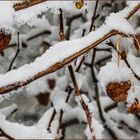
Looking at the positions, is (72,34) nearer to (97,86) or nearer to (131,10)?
(97,86)

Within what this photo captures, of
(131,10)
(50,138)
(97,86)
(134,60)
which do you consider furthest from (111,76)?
(97,86)

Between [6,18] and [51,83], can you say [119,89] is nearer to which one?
[6,18]

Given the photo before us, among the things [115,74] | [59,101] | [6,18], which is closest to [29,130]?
[59,101]

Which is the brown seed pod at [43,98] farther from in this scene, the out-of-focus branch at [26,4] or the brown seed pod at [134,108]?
the out-of-focus branch at [26,4]

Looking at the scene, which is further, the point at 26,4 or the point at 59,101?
the point at 59,101

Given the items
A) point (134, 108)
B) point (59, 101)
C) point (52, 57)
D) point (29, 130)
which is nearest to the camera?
point (52, 57)

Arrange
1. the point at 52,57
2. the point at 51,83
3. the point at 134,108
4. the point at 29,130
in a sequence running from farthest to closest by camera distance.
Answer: the point at 51,83
the point at 29,130
the point at 134,108
the point at 52,57

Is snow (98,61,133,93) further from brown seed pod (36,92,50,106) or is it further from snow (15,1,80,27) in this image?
brown seed pod (36,92,50,106)

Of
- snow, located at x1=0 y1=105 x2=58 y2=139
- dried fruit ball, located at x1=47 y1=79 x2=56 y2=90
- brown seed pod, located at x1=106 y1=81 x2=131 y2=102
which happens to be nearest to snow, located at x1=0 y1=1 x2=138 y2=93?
brown seed pod, located at x1=106 y1=81 x2=131 y2=102
